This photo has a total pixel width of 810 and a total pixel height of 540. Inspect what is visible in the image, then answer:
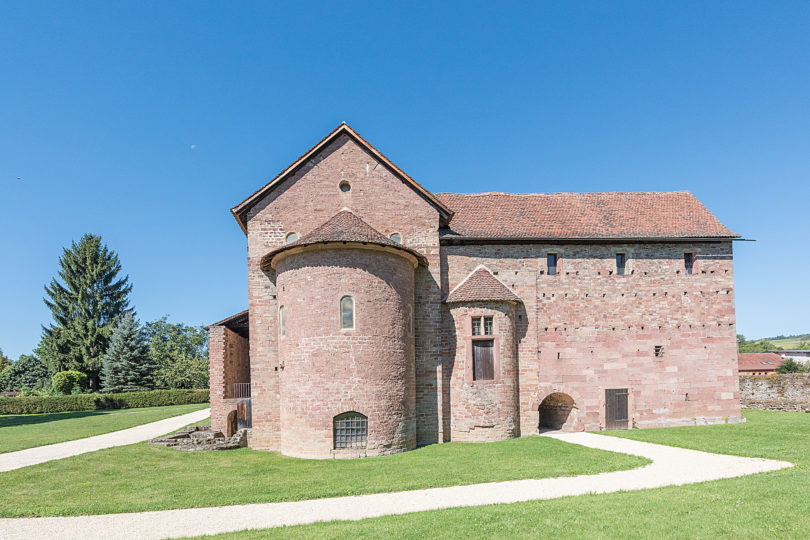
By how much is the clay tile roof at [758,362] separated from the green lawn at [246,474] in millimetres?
61840

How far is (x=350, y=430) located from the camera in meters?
18.1

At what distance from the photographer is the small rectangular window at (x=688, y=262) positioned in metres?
24.4

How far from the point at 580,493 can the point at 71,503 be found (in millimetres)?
11962

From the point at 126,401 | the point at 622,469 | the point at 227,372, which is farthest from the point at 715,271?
the point at 126,401

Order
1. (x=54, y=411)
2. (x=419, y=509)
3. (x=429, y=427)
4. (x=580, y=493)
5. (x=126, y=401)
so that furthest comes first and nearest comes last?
(x=126, y=401), (x=54, y=411), (x=429, y=427), (x=580, y=493), (x=419, y=509)

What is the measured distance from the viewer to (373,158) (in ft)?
71.4

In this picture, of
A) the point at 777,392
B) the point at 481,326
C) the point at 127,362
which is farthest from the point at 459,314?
the point at 127,362

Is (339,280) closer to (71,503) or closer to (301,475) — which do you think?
(301,475)

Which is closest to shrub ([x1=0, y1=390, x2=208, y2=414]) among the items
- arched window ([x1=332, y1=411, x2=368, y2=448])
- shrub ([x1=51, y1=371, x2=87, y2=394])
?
shrub ([x1=51, y1=371, x2=87, y2=394])

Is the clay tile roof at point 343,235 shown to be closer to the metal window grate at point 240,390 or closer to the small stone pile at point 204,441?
the small stone pile at point 204,441

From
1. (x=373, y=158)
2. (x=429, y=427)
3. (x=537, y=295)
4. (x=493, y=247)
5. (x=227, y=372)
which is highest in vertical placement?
(x=373, y=158)

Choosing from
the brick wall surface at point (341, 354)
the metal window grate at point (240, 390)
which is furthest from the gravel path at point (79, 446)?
the brick wall surface at point (341, 354)

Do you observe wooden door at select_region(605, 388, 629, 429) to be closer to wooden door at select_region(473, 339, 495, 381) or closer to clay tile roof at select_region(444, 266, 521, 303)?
wooden door at select_region(473, 339, 495, 381)

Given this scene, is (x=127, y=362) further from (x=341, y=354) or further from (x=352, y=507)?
(x=352, y=507)
